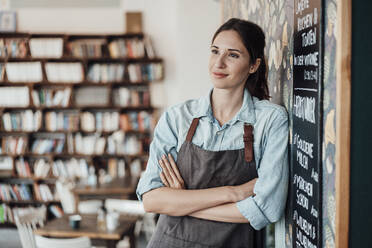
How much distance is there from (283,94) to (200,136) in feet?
1.34

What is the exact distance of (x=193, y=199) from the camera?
173 centimetres

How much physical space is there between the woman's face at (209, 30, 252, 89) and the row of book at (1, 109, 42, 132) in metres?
5.36

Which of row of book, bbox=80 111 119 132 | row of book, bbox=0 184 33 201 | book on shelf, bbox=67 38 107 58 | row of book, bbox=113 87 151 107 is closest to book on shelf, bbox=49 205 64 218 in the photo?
row of book, bbox=0 184 33 201

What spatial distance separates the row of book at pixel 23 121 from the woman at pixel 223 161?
204 inches

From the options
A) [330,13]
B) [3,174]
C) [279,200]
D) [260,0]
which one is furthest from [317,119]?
[3,174]

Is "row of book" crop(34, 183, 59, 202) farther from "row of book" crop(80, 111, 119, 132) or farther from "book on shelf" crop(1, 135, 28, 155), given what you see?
"row of book" crop(80, 111, 119, 132)

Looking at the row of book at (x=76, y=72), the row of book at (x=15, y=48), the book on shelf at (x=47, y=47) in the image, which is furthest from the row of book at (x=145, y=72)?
the row of book at (x=15, y=48)

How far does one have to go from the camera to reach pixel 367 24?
43.9 inches

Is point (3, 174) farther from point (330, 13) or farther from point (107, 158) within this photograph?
point (330, 13)

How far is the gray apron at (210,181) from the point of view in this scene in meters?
1.73

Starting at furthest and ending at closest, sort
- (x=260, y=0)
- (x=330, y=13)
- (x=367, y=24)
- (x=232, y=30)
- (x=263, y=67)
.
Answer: (x=260, y=0)
(x=263, y=67)
(x=232, y=30)
(x=330, y=13)
(x=367, y=24)

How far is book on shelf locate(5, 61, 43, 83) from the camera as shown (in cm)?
659

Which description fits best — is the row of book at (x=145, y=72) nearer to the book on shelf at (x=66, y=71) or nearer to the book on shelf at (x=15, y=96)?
the book on shelf at (x=66, y=71)

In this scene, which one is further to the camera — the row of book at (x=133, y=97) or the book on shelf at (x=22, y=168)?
the book on shelf at (x=22, y=168)
